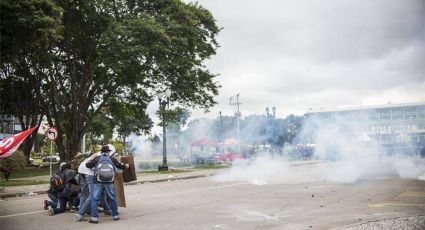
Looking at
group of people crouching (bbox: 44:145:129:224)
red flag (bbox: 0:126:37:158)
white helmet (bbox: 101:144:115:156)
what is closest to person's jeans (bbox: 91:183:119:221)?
group of people crouching (bbox: 44:145:129:224)

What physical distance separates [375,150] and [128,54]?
2152 cm

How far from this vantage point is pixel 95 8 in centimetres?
2675

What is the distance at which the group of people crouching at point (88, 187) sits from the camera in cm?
952

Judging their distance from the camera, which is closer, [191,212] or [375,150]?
[191,212]

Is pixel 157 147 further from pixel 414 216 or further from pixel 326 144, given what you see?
pixel 414 216

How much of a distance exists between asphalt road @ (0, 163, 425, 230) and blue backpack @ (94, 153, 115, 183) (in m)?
0.95

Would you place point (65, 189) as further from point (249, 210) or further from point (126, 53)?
point (126, 53)

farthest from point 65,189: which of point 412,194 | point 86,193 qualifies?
point 412,194

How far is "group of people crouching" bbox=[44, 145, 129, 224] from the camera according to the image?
9.52m

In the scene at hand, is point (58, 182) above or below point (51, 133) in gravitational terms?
below

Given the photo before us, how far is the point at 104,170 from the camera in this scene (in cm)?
952

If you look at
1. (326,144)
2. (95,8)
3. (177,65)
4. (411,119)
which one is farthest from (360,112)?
(95,8)

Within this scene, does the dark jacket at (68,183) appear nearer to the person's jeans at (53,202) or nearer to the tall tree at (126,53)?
the person's jeans at (53,202)

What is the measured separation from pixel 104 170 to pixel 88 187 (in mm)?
803
